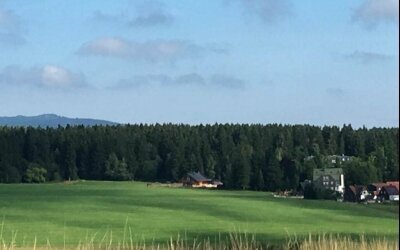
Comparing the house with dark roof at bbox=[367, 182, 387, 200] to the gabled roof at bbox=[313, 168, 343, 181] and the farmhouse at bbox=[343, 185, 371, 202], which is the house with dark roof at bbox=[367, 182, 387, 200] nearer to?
the farmhouse at bbox=[343, 185, 371, 202]

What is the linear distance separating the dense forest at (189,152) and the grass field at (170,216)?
18.4 meters

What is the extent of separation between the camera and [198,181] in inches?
2362

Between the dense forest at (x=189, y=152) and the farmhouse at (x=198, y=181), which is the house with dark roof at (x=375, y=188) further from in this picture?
the farmhouse at (x=198, y=181)

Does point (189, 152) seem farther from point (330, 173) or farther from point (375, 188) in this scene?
point (375, 188)

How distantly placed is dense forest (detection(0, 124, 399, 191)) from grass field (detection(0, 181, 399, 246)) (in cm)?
1841

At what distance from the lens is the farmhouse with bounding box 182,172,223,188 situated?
57.9 metres

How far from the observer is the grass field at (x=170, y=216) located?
2047 cm

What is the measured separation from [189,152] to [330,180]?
23.1m

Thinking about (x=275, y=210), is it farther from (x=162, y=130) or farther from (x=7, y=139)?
(x=162, y=130)

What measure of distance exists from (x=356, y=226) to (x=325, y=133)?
51801mm

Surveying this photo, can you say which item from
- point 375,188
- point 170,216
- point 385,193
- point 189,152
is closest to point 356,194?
point 375,188

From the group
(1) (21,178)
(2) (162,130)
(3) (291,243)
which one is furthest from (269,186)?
(3) (291,243)

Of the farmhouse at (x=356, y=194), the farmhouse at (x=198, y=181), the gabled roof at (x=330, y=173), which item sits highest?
the gabled roof at (x=330, y=173)

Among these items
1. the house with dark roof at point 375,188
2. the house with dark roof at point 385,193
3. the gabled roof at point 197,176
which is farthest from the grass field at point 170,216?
the gabled roof at point 197,176
